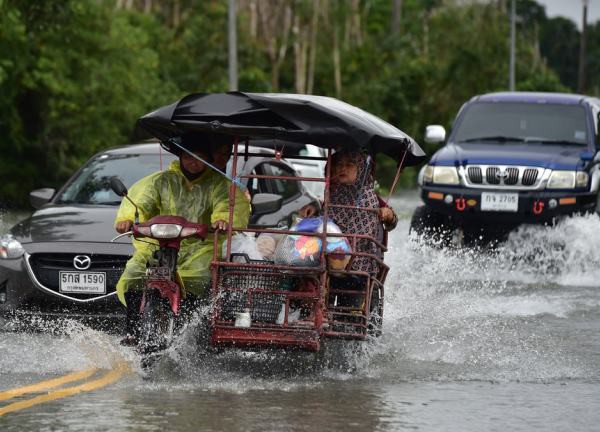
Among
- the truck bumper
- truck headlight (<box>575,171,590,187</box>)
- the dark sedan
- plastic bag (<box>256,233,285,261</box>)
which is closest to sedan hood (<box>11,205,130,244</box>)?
the dark sedan

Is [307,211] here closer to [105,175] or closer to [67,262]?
[67,262]

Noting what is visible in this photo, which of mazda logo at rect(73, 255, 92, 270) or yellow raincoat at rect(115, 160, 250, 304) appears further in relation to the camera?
mazda logo at rect(73, 255, 92, 270)

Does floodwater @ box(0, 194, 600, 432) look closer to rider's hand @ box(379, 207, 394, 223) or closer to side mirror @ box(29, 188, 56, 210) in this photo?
rider's hand @ box(379, 207, 394, 223)

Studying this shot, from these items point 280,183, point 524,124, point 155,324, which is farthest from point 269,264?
point 524,124

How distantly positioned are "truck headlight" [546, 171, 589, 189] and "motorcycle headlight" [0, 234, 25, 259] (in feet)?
24.4

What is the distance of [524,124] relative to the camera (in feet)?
63.7

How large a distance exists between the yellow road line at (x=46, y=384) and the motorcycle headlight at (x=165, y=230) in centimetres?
109

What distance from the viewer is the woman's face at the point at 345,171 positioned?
10516 mm

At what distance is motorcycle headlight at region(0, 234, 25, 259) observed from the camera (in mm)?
12289

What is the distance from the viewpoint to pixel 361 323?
10.1 metres

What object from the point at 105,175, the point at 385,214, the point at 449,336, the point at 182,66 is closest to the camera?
the point at 385,214

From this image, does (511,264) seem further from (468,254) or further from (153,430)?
(153,430)

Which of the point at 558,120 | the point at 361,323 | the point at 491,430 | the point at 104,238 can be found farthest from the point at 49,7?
the point at 491,430

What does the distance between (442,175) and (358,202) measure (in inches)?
307
